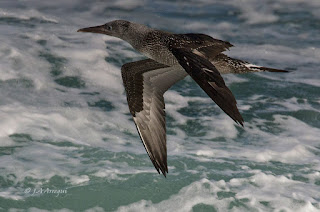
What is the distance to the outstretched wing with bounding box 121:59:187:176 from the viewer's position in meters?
8.98

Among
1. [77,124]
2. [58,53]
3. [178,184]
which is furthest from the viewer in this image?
[58,53]

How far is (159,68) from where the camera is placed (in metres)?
9.67

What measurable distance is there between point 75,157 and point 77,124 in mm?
1820

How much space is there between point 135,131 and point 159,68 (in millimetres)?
4604

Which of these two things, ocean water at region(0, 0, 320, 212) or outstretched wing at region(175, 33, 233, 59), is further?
ocean water at region(0, 0, 320, 212)

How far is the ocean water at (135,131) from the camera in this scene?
11320mm

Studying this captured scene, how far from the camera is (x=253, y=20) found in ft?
77.6

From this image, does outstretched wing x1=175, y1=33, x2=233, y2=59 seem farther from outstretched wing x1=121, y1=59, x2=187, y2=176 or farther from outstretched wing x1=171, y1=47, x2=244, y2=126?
outstretched wing x1=121, y1=59, x2=187, y2=176

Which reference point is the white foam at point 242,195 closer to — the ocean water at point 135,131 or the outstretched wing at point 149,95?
the ocean water at point 135,131

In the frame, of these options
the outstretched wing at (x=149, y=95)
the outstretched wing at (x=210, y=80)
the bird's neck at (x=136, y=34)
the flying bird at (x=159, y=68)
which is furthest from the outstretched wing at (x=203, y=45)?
the outstretched wing at (x=149, y=95)

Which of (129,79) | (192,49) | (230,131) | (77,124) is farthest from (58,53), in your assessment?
(192,49)

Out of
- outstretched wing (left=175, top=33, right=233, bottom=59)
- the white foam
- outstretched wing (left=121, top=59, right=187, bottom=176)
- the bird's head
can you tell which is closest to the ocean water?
the white foam

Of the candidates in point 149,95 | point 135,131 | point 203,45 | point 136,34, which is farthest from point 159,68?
point 135,131

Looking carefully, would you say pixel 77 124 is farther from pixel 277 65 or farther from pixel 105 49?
pixel 277 65
